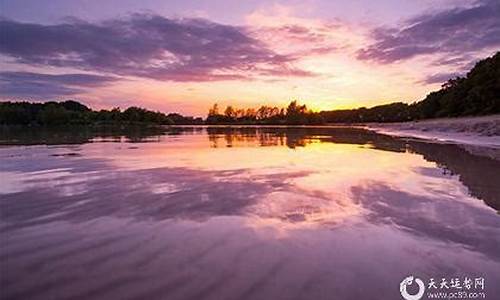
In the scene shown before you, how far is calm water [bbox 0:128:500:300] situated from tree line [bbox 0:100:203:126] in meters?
114

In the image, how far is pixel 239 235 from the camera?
236 inches

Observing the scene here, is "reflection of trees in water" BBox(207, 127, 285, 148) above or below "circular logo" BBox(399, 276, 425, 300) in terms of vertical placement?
below

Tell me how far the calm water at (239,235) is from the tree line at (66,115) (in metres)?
114

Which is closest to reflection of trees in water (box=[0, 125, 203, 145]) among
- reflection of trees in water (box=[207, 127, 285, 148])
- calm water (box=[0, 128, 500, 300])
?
reflection of trees in water (box=[207, 127, 285, 148])

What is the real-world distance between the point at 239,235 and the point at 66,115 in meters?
129

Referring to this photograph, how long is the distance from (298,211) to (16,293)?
477 cm

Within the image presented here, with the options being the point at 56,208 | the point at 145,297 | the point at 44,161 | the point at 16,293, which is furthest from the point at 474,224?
the point at 44,161

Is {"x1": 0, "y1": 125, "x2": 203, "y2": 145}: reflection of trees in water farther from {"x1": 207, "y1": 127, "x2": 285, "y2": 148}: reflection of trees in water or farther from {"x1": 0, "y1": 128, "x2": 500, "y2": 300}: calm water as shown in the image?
{"x1": 0, "y1": 128, "x2": 500, "y2": 300}: calm water

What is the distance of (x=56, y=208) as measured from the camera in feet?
24.7

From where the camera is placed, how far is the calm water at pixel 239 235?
13.8 ft

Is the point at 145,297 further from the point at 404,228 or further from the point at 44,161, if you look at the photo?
the point at 44,161

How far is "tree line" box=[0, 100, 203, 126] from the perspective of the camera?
367 ft

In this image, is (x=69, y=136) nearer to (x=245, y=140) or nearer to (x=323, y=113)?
(x=245, y=140)

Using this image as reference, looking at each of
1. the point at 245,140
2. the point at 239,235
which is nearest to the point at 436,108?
the point at 245,140
